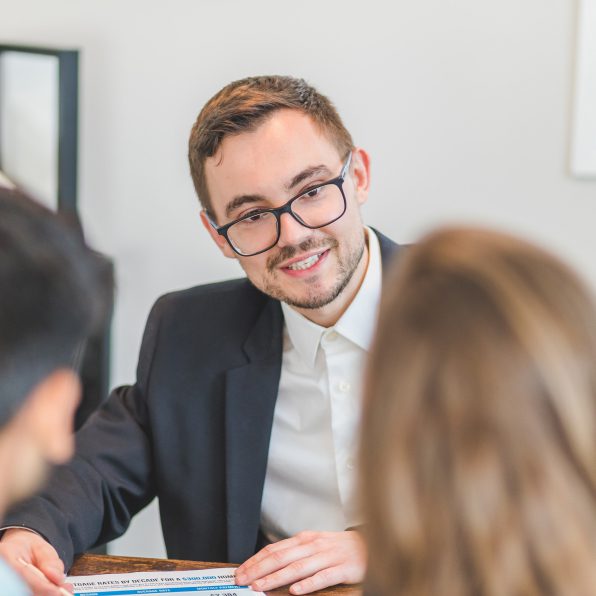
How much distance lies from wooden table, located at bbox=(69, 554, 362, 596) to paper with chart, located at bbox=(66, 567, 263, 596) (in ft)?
0.05

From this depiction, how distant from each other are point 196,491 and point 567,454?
1.24m

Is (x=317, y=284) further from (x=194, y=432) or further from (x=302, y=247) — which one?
(x=194, y=432)

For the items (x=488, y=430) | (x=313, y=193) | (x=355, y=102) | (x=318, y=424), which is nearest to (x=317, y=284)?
(x=313, y=193)

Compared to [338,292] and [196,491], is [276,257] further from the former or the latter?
[196,491]

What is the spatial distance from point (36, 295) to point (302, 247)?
35.6 inches

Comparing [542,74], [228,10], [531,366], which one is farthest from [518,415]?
[228,10]

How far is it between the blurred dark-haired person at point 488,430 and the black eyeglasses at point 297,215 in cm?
102

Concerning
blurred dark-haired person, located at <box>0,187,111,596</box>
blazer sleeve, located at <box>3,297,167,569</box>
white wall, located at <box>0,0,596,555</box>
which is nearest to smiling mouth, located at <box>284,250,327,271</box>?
blazer sleeve, located at <box>3,297,167,569</box>

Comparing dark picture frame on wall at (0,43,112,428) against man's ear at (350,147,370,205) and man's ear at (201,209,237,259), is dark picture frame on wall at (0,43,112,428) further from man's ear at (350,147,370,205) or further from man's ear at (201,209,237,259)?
man's ear at (350,147,370,205)

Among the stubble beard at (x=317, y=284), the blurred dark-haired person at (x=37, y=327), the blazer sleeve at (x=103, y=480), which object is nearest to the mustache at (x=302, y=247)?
the stubble beard at (x=317, y=284)

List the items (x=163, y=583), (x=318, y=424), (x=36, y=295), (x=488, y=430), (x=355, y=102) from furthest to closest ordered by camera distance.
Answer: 1. (x=355, y=102)
2. (x=318, y=424)
3. (x=163, y=583)
4. (x=36, y=295)
5. (x=488, y=430)

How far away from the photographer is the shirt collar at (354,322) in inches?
68.9

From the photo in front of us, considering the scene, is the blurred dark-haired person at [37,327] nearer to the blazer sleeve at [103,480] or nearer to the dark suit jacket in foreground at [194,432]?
the blazer sleeve at [103,480]

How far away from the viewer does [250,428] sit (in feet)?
5.77
